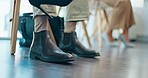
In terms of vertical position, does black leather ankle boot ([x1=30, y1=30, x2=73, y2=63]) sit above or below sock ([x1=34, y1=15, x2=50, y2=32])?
below

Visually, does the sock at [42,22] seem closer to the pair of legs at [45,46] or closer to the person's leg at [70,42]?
the pair of legs at [45,46]

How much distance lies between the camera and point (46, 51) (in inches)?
50.1

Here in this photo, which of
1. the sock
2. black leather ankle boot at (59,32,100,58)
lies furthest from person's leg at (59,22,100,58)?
the sock

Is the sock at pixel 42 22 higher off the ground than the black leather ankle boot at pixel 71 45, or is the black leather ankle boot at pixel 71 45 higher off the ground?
the sock at pixel 42 22

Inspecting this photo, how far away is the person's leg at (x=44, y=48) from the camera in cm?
125

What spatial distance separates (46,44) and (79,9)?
360 millimetres

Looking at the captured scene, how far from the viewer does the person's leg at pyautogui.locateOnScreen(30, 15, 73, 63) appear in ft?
4.09

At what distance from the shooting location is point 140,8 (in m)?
4.48

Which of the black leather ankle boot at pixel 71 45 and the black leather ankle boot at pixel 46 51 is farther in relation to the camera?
the black leather ankle boot at pixel 71 45

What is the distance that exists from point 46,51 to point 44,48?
0.02 meters

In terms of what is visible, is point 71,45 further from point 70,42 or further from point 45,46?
point 45,46

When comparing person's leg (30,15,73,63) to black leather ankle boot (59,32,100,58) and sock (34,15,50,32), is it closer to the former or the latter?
sock (34,15,50,32)

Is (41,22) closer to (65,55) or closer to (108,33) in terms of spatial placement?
(65,55)

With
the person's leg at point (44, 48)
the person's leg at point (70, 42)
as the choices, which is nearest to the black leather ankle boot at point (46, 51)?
the person's leg at point (44, 48)
